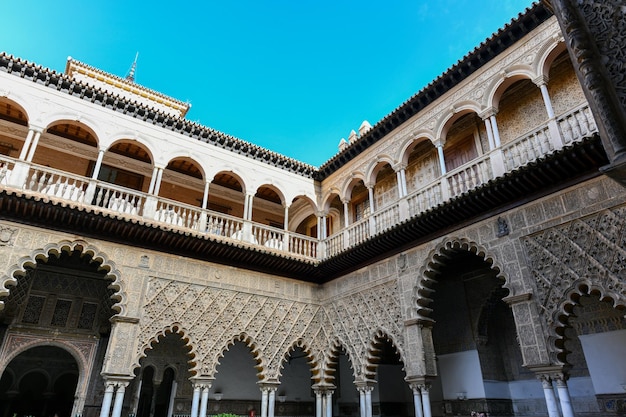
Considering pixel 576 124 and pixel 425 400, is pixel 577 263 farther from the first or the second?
pixel 425 400

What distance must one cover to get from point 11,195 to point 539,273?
7.27 meters

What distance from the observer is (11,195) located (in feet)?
19.4

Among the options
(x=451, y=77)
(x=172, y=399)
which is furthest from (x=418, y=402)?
(x=451, y=77)

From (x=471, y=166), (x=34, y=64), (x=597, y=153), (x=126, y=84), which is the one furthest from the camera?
(x=126, y=84)

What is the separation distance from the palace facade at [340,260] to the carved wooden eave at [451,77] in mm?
33

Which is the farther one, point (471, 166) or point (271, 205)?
point (271, 205)

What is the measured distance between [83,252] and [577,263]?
704 cm

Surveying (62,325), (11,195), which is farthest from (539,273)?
(62,325)

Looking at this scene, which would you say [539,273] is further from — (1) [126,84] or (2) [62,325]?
(1) [126,84]

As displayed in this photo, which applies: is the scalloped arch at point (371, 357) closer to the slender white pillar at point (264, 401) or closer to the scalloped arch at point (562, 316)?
the slender white pillar at point (264, 401)

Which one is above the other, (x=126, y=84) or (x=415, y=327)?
(x=126, y=84)

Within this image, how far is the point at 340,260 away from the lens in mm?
8273

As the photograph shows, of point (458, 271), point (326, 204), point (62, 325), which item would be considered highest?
point (326, 204)

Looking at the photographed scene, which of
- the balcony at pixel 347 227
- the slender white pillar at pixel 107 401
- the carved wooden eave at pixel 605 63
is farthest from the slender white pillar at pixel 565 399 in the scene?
the slender white pillar at pixel 107 401
